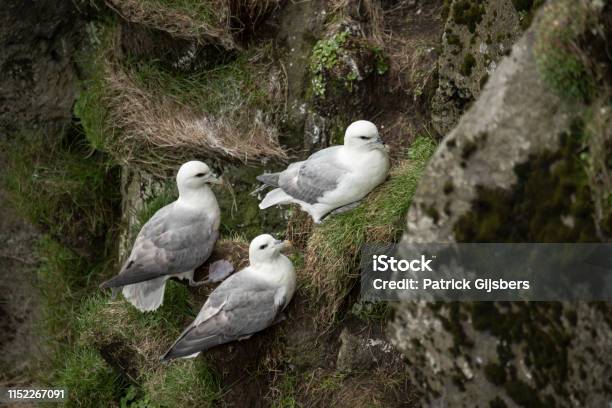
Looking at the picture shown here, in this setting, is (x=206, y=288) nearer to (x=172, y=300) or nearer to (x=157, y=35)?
(x=172, y=300)

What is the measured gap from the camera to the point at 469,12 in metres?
4.73

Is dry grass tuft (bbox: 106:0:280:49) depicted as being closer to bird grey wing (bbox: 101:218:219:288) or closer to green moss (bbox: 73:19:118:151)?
green moss (bbox: 73:19:118:151)

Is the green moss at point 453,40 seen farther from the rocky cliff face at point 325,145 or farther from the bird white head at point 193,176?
the bird white head at point 193,176

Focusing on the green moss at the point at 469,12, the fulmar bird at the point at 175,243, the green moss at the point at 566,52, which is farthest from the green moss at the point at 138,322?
the green moss at the point at 566,52

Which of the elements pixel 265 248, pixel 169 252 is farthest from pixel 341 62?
pixel 169 252

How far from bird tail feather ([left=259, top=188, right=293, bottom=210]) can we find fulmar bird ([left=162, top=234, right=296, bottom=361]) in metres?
0.71

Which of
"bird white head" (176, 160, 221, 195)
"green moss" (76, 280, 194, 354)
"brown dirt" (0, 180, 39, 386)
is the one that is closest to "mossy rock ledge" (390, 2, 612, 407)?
"bird white head" (176, 160, 221, 195)

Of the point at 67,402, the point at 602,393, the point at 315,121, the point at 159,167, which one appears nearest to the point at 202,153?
the point at 159,167

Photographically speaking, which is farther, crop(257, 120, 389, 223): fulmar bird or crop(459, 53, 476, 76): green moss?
crop(257, 120, 389, 223): fulmar bird

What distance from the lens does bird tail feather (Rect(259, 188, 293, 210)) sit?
5578 mm

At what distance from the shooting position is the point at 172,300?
5875mm

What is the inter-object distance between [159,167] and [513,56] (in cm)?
373

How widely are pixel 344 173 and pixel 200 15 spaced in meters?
1.99

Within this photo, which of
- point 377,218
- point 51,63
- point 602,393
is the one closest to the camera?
point 602,393
